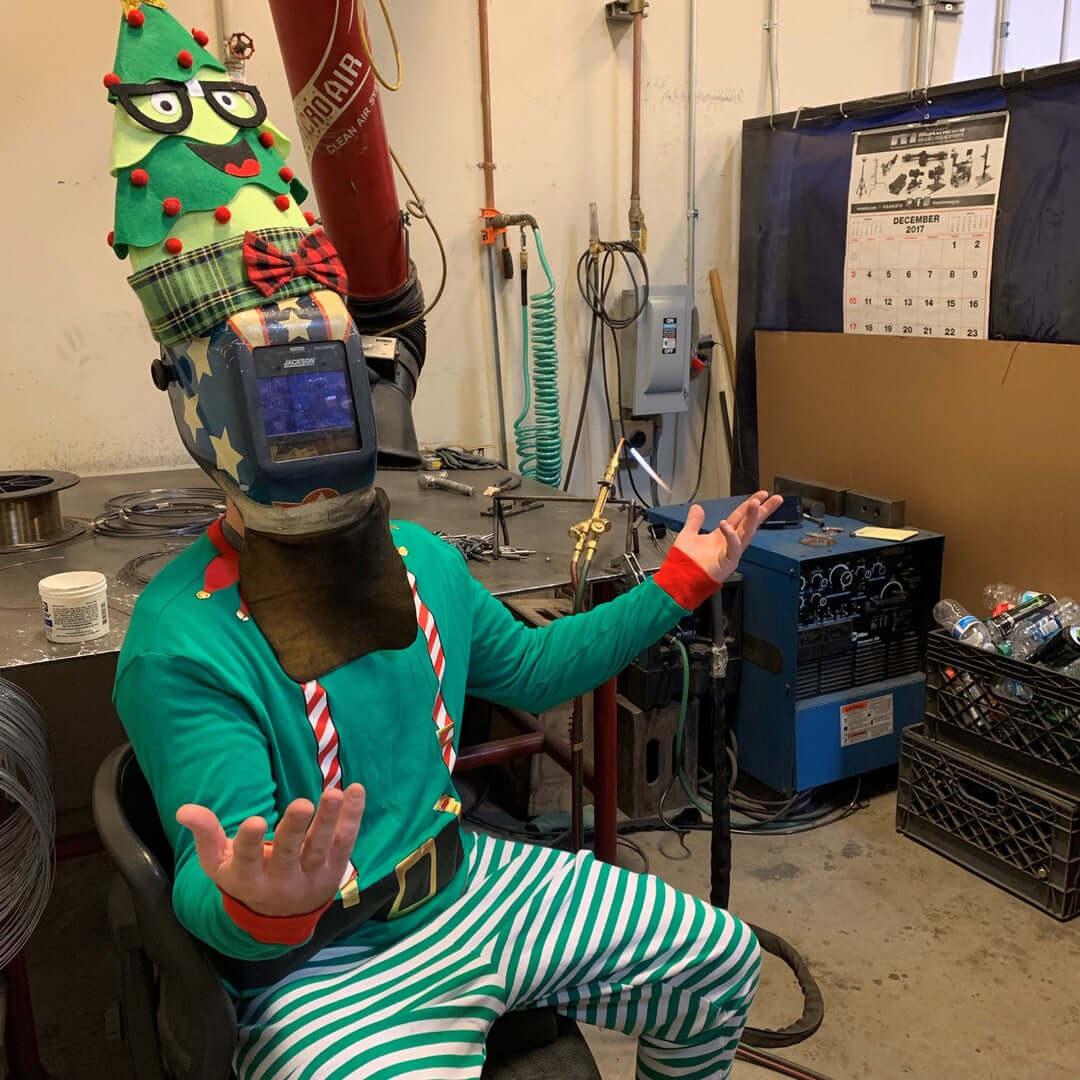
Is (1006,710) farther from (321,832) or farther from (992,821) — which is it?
(321,832)

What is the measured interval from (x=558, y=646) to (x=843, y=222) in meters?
2.00

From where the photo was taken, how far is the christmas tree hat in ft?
3.37

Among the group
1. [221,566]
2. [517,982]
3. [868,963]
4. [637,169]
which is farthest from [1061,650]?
[637,169]

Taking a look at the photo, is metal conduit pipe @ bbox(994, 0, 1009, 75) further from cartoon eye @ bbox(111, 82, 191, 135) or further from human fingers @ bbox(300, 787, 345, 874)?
human fingers @ bbox(300, 787, 345, 874)

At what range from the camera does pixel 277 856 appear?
77 cm

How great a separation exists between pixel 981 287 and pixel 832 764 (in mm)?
1235

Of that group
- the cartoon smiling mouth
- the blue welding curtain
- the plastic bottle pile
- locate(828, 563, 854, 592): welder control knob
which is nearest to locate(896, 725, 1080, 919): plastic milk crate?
the plastic bottle pile

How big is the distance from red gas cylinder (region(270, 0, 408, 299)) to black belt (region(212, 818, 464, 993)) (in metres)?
1.54

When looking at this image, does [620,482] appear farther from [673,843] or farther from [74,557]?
[74,557]

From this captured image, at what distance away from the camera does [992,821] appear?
6.92ft

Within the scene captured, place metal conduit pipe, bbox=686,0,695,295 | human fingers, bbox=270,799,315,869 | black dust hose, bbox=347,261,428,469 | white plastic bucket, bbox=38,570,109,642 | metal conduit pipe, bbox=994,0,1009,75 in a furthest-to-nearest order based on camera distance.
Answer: metal conduit pipe, bbox=994,0,1009,75 → metal conduit pipe, bbox=686,0,695,295 → black dust hose, bbox=347,261,428,469 → white plastic bucket, bbox=38,570,109,642 → human fingers, bbox=270,799,315,869

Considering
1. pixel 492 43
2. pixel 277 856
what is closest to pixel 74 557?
pixel 277 856

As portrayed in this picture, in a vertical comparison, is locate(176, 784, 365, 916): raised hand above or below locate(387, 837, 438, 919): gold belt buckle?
above

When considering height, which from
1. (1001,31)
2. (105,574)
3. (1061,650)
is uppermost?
(1001,31)
